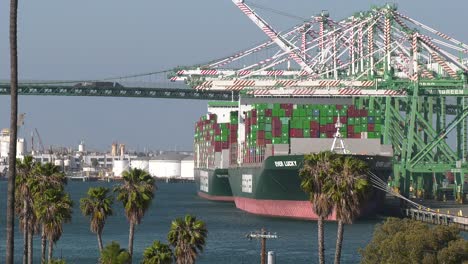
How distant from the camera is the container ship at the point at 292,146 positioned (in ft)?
439

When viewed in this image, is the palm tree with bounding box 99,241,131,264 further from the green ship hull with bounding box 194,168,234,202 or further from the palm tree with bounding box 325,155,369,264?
the green ship hull with bounding box 194,168,234,202

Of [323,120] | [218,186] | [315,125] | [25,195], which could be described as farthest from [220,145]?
[25,195]

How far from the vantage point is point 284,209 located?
13450 centimetres

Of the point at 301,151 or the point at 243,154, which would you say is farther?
the point at 243,154

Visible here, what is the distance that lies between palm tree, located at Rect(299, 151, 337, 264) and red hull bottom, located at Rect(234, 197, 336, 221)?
194 ft

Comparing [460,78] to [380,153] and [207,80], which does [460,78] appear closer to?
[380,153]

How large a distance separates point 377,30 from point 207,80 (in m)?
23.6

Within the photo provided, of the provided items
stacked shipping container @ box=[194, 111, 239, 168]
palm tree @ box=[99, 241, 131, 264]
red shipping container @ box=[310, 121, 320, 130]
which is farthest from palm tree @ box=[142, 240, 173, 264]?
stacked shipping container @ box=[194, 111, 239, 168]

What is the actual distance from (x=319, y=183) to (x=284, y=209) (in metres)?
71.0

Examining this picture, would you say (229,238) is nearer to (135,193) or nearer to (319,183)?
(319,183)

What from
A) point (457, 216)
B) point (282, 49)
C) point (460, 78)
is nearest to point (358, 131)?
point (460, 78)

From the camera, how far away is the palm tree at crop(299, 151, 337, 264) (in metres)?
62.8

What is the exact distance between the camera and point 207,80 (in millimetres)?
179000

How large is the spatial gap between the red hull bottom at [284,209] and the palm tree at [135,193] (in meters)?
62.5
